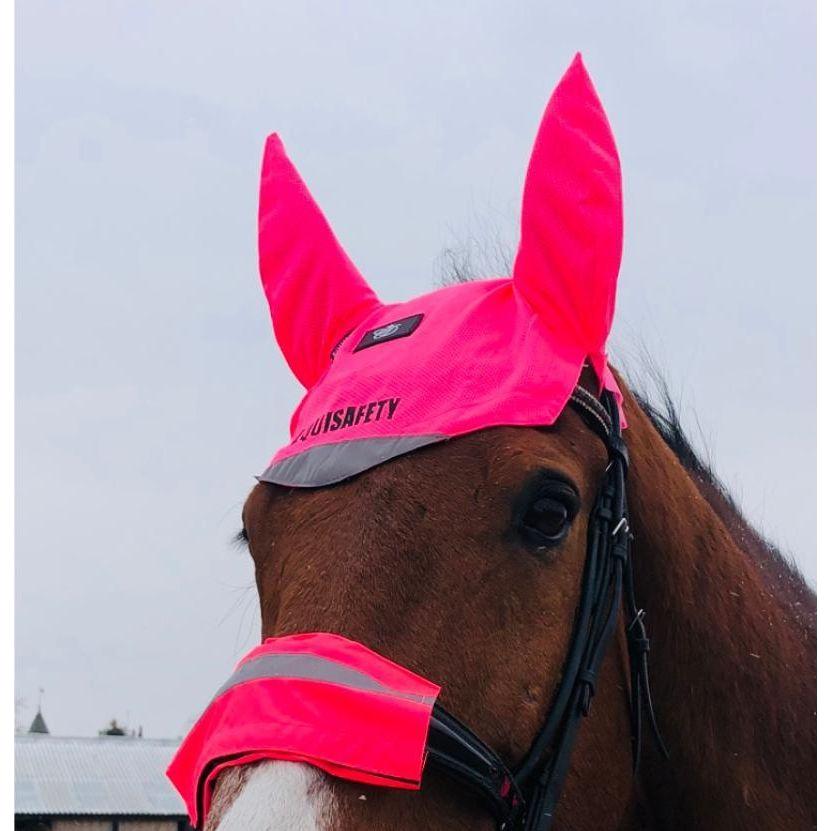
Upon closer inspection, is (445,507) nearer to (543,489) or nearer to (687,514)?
(543,489)

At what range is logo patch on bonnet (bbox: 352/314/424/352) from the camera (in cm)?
318

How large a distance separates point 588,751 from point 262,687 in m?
0.98

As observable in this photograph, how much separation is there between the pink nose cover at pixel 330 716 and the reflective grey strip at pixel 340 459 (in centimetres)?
51

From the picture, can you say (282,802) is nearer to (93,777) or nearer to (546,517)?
(546,517)

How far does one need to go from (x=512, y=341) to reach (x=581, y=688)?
3.33 feet

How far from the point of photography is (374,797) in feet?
7.32

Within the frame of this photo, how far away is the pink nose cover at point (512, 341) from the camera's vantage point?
2.76 meters

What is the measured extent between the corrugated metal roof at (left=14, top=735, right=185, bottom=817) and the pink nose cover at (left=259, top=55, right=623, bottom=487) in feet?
86.3

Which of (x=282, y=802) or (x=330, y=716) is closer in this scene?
(x=282, y=802)

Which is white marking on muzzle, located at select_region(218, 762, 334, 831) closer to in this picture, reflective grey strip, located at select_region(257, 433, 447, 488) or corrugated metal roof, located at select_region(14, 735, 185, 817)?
reflective grey strip, located at select_region(257, 433, 447, 488)

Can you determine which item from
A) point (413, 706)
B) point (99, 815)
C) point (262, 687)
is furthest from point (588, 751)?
point (99, 815)

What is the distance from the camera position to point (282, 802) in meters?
2.10

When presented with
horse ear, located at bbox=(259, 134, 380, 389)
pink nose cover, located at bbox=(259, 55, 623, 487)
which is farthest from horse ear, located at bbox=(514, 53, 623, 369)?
horse ear, located at bbox=(259, 134, 380, 389)

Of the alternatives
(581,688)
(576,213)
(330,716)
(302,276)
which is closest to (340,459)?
(330,716)
